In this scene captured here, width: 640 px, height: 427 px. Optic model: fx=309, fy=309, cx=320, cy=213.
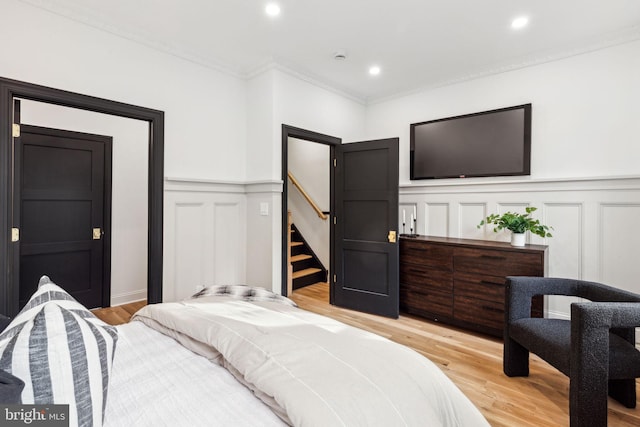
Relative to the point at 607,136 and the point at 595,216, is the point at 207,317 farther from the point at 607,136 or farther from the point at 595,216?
the point at 607,136

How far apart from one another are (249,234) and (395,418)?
2.78 m

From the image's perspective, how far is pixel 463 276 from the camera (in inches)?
118

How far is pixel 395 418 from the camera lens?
86 cm

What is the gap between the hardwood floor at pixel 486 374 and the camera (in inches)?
71.5

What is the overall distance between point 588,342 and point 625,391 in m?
0.78

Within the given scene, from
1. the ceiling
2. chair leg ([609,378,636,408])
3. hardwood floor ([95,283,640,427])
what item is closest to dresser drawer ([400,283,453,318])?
hardwood floor ([95,283,640,427])

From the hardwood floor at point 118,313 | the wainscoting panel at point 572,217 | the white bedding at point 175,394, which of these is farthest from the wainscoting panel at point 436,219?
the hardwood floor at point 118,313

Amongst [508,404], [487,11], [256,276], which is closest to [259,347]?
[508,404]

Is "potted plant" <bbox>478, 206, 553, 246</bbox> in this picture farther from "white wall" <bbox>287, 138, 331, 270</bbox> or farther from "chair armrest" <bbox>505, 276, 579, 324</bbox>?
"white wall" <bbox>287, 138, 331, 270</bbox>

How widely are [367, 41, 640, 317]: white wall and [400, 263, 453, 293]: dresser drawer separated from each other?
0.60 metres

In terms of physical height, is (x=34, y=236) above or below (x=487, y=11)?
below

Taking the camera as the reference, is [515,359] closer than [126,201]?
Yes

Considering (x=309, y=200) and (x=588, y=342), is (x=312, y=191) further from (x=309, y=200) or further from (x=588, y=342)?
(x=588, y=342)

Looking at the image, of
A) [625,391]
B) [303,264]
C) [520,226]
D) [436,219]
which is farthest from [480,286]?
[303,264]
